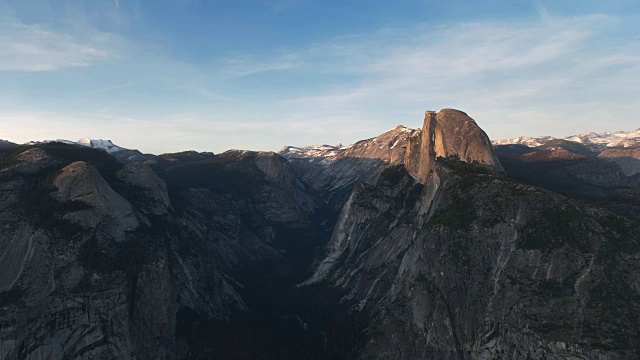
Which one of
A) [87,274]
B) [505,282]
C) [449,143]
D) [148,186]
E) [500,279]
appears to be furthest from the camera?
[449,143]

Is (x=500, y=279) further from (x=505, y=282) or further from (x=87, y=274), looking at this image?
(x=87, y=274)

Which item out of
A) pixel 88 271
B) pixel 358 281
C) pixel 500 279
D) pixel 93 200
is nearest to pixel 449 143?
pixel 358 281

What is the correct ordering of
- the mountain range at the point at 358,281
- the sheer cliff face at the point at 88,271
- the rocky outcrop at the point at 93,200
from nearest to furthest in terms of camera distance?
the mountain range at the point at 358,281, the sheer cliff face at the point at 88,271, the rocky outcrop at the point at 93,200

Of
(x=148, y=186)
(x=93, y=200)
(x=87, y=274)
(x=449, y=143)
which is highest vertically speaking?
(x=449, y=143)

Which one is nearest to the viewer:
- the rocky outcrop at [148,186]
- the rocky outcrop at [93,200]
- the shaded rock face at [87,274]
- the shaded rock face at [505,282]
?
the shaded rock face at [505,282]

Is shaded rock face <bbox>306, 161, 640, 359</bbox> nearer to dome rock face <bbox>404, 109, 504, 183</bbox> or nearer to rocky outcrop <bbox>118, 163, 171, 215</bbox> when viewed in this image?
dome rock face <bbox>404, 109, 504, 183</bbox>

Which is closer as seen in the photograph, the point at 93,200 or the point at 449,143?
the point at 93,200

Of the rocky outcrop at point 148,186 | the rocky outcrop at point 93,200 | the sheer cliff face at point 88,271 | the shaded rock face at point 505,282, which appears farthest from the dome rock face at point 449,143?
the rocky outcrop at point 93,200

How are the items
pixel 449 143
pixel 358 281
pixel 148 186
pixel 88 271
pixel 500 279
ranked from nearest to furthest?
pixel 500 279 → pixel 88 271 → pixel 358 281 → pixel 148 186 → pixel 449 143

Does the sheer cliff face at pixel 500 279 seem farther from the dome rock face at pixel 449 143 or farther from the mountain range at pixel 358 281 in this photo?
the dome rock face at pixel 449 143
